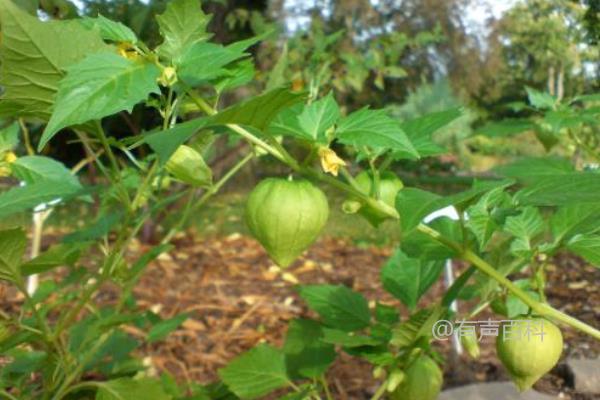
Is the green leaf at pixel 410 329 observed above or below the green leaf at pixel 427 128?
below

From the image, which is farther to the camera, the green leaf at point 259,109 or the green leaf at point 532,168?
the green leaf at point 532,168

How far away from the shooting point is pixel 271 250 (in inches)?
19.3

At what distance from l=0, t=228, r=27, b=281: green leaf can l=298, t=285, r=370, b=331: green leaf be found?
0.29 metres

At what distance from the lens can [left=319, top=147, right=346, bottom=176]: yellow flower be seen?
46 centimetres

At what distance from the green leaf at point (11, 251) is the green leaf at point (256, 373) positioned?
279 millimetres

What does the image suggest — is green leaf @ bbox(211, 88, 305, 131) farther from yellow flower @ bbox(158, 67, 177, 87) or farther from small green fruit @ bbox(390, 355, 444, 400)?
small green fruit @ bbox(390, 355, 444, 400)

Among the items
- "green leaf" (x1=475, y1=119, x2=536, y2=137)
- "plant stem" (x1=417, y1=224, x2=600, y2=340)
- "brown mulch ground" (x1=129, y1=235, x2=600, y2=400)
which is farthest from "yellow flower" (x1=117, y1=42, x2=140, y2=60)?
"brown mulch ground" (x1=129, y1=235, x2=600, y2=400)

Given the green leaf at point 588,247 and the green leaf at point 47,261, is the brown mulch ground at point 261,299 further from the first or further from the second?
the green leaf at point 588,247

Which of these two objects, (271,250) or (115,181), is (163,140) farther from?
(115,181)

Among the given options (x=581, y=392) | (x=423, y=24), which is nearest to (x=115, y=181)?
(x=581, y=392)

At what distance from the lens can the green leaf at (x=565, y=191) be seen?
39cm

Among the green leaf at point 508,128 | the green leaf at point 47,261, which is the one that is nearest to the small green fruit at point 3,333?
the green leaf at point 47,261

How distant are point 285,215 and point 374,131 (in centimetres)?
8

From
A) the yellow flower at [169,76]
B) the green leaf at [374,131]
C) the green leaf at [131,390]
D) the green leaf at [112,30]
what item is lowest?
the green leaf at [131,390]
